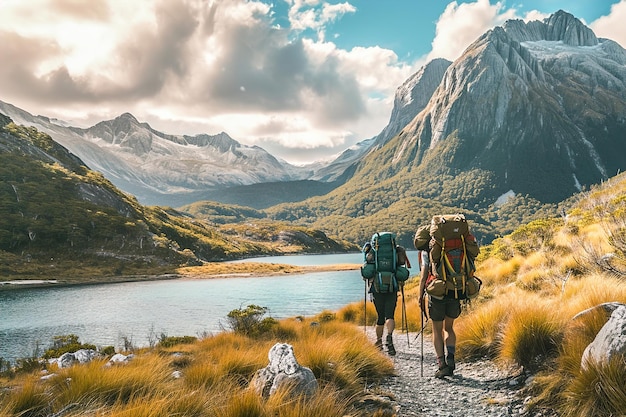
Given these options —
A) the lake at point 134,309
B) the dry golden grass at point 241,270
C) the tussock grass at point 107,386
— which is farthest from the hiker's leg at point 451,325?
the dry golden grass at point 241,270

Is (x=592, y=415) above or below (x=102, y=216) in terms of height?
below

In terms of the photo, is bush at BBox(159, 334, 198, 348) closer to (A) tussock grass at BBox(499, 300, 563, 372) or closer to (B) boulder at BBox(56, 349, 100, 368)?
(B) boulder at BBox(56, 349, 100, 368)

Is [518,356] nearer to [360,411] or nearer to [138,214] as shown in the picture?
[360,411]

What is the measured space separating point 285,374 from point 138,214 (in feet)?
541

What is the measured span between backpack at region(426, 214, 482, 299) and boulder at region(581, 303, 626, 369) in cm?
228

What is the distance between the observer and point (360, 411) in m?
5.20

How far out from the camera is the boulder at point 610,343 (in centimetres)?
438

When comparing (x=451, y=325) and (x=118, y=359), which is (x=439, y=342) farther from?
(x=118, y=359)

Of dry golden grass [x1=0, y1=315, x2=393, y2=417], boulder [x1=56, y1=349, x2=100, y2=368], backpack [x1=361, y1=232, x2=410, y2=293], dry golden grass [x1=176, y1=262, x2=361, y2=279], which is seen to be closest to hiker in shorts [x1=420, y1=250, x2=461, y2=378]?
dry golden grass [x1=0, y1=315, x2=393, y2=417]

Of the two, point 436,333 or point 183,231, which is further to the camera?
point 183,231

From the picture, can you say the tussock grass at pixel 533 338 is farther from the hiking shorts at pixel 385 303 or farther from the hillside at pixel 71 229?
the hillside at pixel 71 229

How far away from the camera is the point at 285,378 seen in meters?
5.09

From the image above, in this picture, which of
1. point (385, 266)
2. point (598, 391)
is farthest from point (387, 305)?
point (598, 391)

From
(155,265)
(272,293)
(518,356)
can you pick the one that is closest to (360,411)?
(518,356)
